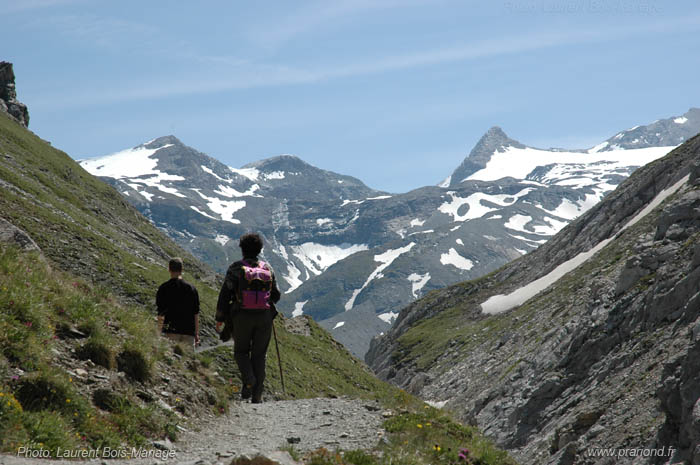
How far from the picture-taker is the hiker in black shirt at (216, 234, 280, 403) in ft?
44.3

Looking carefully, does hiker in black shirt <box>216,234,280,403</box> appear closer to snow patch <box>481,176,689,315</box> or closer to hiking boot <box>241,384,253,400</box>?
hiking boot <box>241,384,253,400</box>

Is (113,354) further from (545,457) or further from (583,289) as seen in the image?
(583,289)

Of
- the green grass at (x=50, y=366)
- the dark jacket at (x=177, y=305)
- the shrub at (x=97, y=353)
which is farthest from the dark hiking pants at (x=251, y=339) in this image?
the shrub at (x=97, y=353)

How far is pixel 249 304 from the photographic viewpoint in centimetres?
1353

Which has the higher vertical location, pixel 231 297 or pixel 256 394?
pixel 231 297

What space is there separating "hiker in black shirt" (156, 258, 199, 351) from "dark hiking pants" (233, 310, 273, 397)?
1.37 m

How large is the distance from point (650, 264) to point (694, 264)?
453 inches

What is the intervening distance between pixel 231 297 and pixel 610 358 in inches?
1048

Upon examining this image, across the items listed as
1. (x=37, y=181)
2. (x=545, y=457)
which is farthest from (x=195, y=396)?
(x=37, y=181)

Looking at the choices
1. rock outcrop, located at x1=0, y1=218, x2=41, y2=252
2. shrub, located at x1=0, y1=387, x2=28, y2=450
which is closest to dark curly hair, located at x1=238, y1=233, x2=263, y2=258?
rock outcrop, located at x1=0, y1=218, x2=41, y2=252

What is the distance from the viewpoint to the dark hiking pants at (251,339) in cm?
1382

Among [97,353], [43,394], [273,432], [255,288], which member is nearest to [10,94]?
[255,288]

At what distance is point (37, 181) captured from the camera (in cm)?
4984

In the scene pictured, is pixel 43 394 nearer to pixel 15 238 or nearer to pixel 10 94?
pixel 15 238
